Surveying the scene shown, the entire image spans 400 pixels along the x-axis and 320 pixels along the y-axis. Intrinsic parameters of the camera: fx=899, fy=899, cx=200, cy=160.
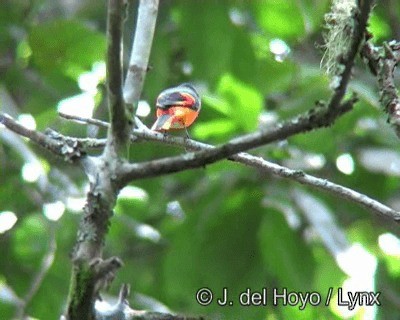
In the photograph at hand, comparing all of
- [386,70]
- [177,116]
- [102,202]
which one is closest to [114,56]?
Result: [102,202]

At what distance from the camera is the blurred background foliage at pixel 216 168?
3.05 meters

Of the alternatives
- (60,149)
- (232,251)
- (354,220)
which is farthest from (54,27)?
(60,149)

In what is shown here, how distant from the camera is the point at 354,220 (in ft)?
12.4

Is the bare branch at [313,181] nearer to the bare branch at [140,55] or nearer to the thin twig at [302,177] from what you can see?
the thin twig at [302,177]

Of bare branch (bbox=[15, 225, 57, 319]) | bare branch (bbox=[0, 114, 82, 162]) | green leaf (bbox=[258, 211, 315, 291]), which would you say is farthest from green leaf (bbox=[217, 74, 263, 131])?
bare branch (bbox=[0, 114, 82, 162])

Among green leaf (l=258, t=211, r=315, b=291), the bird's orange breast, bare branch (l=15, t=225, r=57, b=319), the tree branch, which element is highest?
green leaf (l=258, t=211, r=315, b=291)

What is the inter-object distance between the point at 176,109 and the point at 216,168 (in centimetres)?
116

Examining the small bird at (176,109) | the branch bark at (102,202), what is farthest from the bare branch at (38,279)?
the branch bark at (102,202)

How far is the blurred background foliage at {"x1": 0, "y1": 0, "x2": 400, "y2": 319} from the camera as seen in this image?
10.0 ft

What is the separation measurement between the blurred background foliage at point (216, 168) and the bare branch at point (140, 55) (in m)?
1.51

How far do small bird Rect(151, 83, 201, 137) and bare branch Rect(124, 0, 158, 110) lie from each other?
0.53 meters

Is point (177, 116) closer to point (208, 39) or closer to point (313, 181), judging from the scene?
point (313, 181)

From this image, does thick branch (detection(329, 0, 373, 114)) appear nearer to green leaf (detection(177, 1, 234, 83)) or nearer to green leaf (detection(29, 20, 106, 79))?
green leaf (detection(177, 1, 234, 83))

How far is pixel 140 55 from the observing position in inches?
48.7
